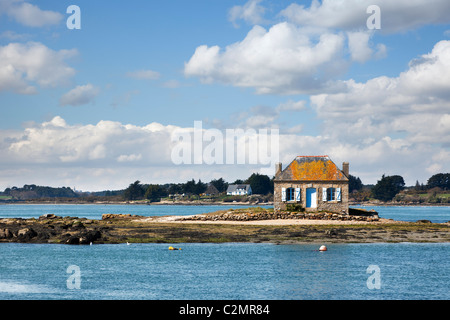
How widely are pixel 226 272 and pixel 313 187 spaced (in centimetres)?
3077

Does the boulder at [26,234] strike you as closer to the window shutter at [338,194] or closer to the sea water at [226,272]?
the sea water at [226,272]

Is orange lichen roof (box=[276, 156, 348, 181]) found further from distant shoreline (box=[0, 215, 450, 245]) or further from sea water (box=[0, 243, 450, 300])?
sea water (box=[0, 243, 450, 300])

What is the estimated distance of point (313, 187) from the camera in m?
61.2

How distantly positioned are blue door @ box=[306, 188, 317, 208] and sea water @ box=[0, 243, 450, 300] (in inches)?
678

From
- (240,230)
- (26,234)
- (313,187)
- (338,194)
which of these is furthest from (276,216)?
(26,234)

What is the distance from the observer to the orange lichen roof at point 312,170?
61312mm

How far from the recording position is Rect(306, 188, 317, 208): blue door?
201 feet

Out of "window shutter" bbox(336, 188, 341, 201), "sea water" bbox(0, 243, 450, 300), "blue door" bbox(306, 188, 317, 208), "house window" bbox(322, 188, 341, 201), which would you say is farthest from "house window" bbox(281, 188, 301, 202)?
"sea water" bbox(0, 243, 450, 300)

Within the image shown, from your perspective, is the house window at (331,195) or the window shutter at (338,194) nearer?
the window shutter at (338,194)

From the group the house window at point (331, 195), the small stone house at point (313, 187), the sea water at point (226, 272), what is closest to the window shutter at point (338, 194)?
the small stone house at point (313, 187)

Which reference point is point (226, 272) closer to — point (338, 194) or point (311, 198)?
point (311, 198)

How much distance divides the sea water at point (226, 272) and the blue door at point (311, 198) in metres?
17.2

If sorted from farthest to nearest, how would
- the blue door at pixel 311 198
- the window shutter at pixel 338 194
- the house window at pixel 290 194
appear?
the house window at pixel 290 194 < the blue door at pixel 311 198 < the window shutter at pixel 338 194
